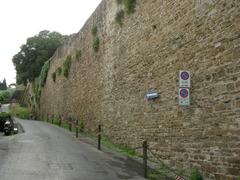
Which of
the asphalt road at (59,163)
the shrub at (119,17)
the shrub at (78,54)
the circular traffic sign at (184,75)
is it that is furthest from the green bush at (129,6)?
the shrub at (78,54)

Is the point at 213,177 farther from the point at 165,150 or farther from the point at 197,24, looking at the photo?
the point at 197,24

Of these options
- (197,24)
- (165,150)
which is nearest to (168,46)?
(197,24)

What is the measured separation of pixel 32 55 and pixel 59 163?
120ft

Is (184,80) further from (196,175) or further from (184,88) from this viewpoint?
(196,175)

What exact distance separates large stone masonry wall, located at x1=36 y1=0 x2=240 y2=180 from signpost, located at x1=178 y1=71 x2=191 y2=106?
0.21 metres

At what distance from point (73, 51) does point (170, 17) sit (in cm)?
1385

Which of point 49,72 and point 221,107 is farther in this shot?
point 49,72

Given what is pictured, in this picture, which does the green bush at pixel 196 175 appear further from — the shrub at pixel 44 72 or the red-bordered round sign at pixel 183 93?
the shrub at pixel 44 72

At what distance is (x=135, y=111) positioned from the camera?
14383 millimetres

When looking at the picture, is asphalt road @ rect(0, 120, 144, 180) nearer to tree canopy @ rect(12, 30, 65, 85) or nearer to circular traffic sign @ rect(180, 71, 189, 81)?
circular traffic sign @ rect(180, 71, 189, 81)

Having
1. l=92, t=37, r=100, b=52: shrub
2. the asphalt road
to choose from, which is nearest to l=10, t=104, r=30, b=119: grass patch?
l=92, t=37, r=100, b=52: shrub

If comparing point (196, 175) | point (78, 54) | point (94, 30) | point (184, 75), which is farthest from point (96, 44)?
point (196, 175)

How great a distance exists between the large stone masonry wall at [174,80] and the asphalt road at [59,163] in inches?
50.4

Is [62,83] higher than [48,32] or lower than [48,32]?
lower
